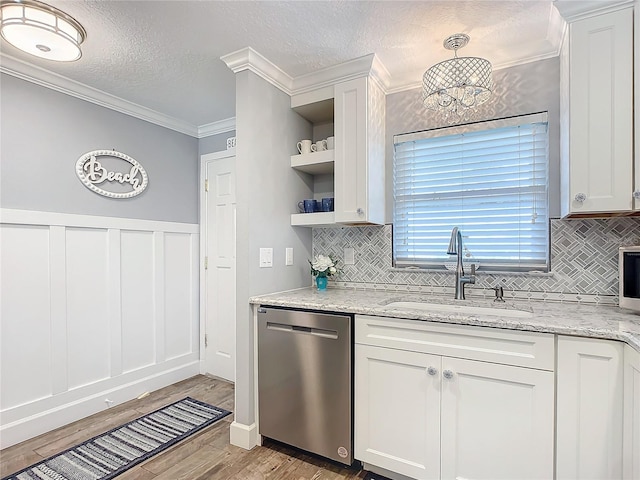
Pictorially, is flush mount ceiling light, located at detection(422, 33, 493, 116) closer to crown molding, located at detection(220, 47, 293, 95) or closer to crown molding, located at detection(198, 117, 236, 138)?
crown molding, located at detection(220, 47, 293, 95)

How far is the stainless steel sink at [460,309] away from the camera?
1802 millimetres

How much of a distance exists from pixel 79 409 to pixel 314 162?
8.05ft

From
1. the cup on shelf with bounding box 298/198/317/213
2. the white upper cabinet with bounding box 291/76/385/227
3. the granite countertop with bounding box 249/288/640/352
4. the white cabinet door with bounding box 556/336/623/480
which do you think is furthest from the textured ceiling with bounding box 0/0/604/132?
the white cabinet door with bounding box 556/336/623/480

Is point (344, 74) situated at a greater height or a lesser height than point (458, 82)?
greater

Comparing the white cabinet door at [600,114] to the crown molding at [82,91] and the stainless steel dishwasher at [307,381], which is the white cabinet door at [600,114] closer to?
the stainless steel dishwasher at [307,381]

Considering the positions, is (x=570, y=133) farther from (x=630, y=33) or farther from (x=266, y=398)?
(x=266, y=398)

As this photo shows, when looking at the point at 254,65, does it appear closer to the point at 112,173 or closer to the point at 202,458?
the point at 112,173

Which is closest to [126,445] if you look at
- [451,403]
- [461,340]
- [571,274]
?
[451,403]

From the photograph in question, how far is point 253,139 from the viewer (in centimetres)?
222

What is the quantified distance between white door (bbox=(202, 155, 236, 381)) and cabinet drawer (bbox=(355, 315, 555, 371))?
1.76 metres

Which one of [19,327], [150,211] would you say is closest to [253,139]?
[150,211]

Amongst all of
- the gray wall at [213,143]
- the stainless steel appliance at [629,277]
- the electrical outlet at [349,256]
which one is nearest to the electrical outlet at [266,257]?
the electrical outlet at [349,256]

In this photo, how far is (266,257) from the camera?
2293mm

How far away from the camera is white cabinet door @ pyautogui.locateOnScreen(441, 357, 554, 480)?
146cm
